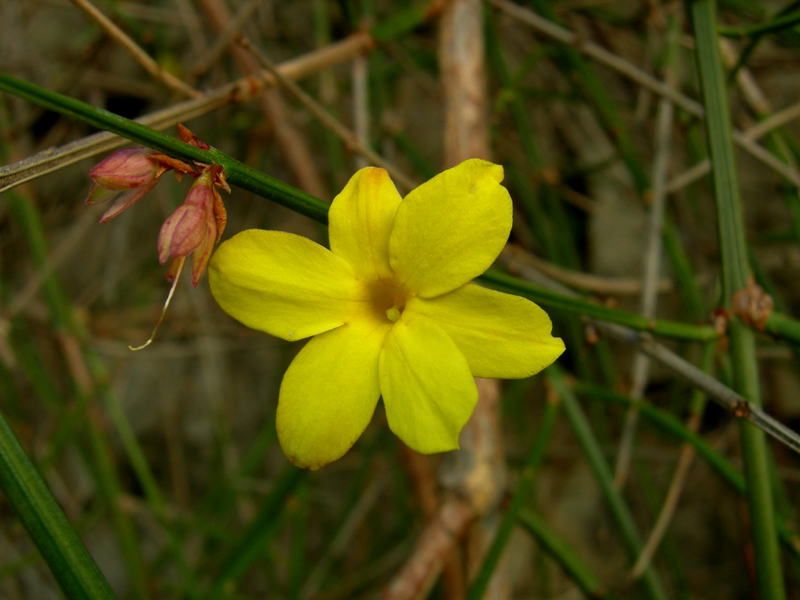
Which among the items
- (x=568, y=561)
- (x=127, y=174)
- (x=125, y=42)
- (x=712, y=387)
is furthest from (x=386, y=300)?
(x=568, y=561)

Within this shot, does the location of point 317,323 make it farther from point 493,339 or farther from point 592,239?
point 592,239

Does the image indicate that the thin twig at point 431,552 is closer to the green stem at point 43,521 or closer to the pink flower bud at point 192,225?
the green stem at point 43,521

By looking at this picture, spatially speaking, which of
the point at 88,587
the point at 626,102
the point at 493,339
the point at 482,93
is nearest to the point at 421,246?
the point at 493,339

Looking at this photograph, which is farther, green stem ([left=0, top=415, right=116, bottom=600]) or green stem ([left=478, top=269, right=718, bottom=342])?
green stem ([left=478, top=269, right=718, bottom=342])

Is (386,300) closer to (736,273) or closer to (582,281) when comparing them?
(736,273)

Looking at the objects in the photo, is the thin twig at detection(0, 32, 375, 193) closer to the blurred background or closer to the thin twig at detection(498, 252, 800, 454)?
the blurred background

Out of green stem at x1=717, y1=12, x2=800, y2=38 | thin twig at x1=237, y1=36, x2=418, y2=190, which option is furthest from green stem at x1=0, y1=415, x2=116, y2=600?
green stem at x1=717, y1=12, x2=800, y2=38

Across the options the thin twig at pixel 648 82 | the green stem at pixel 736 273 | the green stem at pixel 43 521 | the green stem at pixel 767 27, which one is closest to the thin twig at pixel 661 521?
the green stem at pixel 736 273
